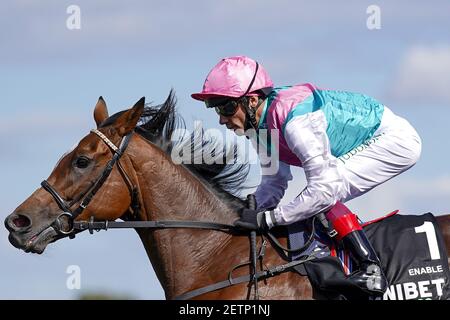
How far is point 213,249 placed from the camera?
662 cm

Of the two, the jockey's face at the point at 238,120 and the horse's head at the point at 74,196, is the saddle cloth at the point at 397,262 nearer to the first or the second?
the jockey's face at the point at 238,120

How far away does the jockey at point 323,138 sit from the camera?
6.26 m

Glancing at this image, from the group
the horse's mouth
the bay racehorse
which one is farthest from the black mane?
the horse's mouth

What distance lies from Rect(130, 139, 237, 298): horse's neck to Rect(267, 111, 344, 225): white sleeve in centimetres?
54

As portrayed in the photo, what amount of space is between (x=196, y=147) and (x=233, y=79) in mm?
587

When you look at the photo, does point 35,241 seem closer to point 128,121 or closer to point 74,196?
point 74,196

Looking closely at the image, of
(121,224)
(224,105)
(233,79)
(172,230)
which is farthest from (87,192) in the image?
(233,79)

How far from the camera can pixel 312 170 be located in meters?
6.25

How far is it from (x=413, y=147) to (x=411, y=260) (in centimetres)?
75

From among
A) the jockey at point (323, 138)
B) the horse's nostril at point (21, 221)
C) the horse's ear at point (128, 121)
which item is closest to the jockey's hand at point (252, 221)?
the jockey at point (323, 138)

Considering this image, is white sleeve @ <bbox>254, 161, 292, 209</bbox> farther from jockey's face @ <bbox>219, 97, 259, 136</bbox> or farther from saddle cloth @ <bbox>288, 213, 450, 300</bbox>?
saddle cloth @ <bbox>288, 213, 450, 300</bbox>

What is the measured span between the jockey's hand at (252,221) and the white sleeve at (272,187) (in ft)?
1.78

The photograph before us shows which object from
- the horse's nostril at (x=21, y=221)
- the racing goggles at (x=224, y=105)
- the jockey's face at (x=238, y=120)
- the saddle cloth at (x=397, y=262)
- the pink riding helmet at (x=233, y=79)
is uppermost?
the pink riding helmet at (x=233, y=79)

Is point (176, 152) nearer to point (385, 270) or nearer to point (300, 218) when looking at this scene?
point (300, 218)
